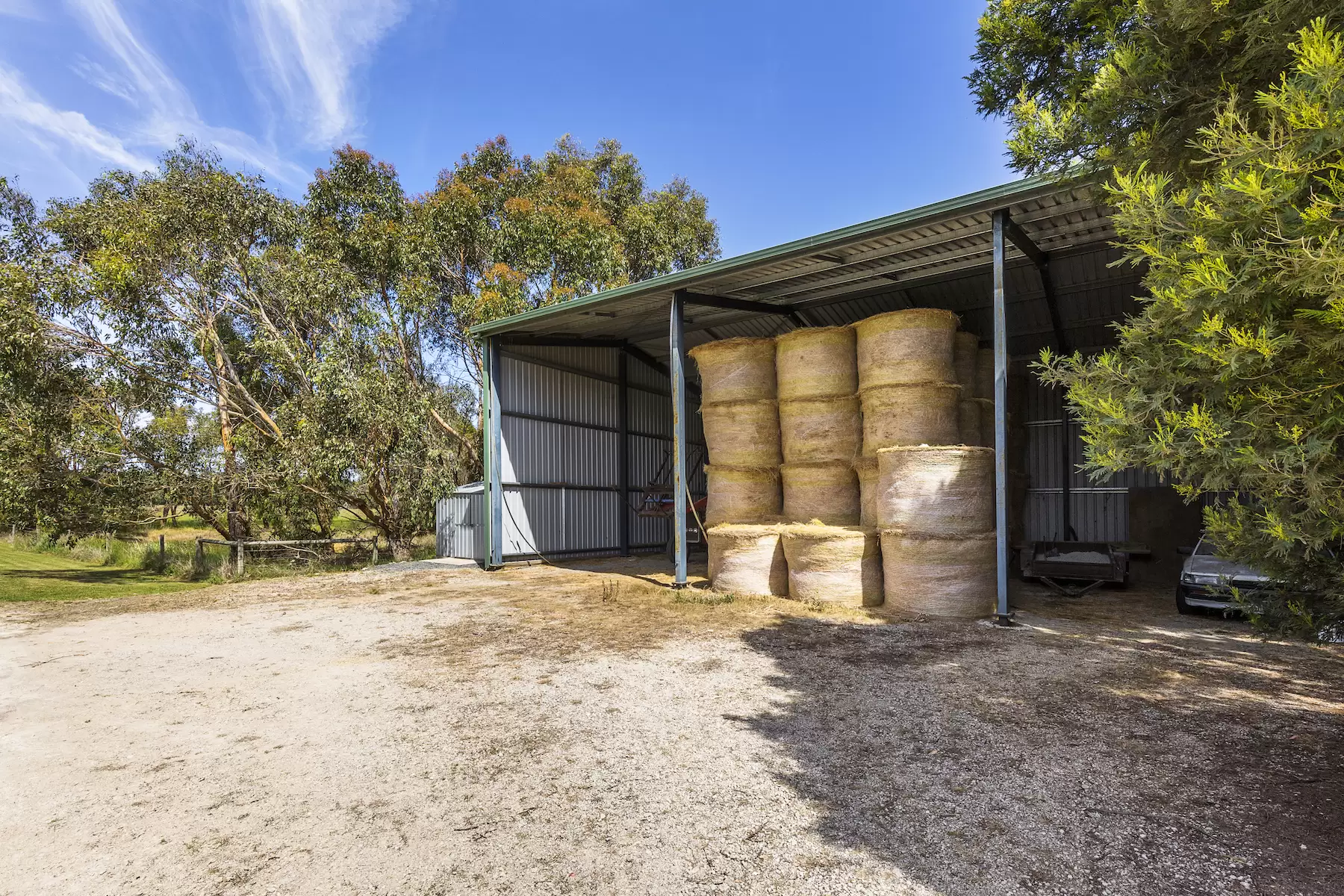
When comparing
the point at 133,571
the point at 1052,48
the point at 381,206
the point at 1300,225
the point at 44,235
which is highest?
the point at 381,206

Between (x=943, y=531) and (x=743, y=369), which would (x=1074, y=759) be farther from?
(x=743, y=369)

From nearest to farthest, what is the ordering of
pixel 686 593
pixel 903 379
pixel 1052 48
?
pixel 1052 48 < pixel 903 379 < pixel 686 593

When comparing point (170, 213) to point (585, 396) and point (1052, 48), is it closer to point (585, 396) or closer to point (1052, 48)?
point (585, 396)

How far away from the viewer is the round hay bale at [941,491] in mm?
8656

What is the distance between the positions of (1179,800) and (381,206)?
83.8ft

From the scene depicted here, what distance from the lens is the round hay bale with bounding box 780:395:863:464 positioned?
10.3 meters

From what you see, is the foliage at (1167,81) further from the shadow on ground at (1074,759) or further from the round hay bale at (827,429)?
the round hay bale at (827,429)

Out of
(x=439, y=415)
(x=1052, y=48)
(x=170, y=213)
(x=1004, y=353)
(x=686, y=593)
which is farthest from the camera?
(x=439, y=415)

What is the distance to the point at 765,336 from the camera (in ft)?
54.1

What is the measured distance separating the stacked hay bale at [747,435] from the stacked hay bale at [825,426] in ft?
2.09

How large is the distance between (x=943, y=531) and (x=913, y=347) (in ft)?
8.45

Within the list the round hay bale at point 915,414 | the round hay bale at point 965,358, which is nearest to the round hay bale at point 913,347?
the round hay bale at point 915,414

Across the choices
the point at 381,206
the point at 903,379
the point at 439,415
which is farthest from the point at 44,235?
the point at 903,379

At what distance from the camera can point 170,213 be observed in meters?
17.6
